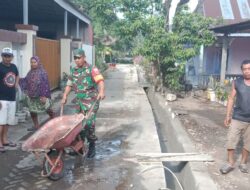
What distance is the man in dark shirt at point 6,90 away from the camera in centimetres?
587

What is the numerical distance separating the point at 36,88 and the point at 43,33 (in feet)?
49.5

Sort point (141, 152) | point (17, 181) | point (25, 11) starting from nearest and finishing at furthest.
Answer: point (17, 181), point (141, 152), point (25, 11)

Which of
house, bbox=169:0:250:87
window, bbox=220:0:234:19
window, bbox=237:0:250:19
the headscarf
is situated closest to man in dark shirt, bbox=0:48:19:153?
the headscarf

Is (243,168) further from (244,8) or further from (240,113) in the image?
(244,8)

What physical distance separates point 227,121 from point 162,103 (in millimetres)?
7137

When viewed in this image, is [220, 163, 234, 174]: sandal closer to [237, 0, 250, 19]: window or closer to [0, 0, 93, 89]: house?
[0, 0, 93, 89]: house

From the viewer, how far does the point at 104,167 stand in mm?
5383

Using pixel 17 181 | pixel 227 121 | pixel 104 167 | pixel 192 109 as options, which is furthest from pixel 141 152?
pixel 192 109

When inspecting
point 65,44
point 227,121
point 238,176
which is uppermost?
point 65,44

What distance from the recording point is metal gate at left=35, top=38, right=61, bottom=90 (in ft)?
38.8

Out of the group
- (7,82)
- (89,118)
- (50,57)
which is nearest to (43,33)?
(50,57)

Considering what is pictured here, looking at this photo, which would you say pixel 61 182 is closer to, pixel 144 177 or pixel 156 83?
pixel 144 177

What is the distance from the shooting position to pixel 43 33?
69.8ft

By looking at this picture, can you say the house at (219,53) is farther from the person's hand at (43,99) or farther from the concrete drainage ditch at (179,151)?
the person's hand at (43,99)
